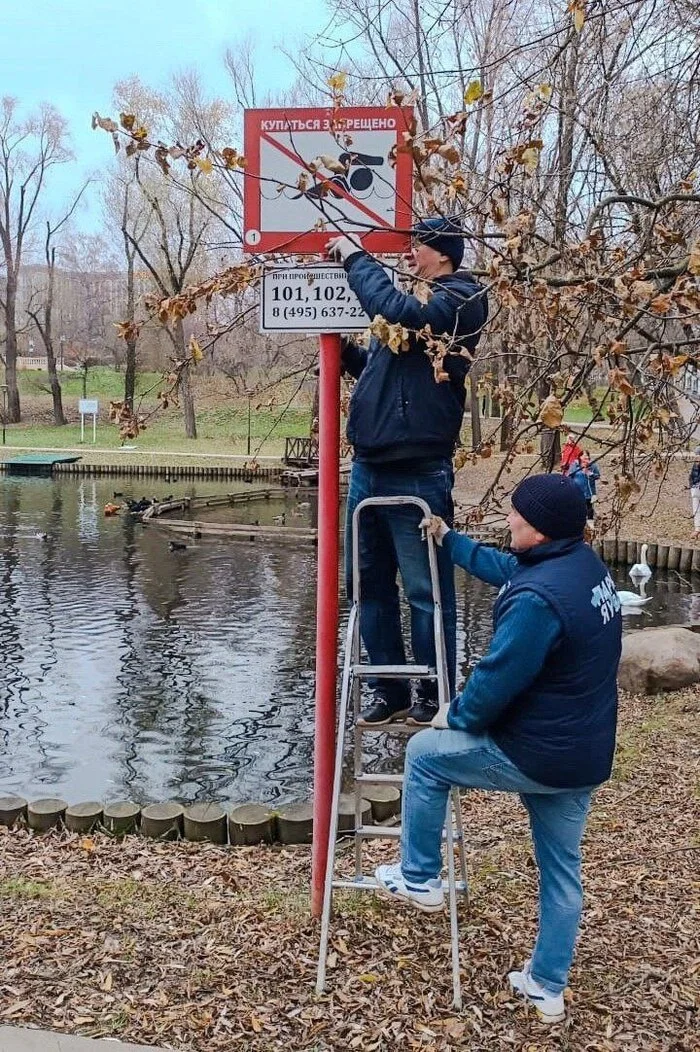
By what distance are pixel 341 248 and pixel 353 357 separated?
1.96 feet

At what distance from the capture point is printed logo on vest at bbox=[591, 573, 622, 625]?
304cm

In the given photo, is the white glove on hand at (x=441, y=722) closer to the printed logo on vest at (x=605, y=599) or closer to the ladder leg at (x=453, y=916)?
the ladder leg at (x=453, y=916)

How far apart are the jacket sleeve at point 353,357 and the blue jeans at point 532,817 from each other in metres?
1.62

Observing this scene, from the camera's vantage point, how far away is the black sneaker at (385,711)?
13.1ft

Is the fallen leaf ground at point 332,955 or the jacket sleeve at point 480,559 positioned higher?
the jacket sleeve at point 480,559

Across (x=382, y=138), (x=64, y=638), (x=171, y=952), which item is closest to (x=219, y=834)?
(x=171, y=952)

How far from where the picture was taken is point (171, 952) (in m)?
3.82

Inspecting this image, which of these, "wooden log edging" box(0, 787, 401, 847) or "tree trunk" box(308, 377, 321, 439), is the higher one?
"tree trunk" box(308, 377, 321, 439)

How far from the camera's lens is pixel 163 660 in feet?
38.1

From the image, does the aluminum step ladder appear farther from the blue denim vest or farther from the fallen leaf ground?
the blue denim vest

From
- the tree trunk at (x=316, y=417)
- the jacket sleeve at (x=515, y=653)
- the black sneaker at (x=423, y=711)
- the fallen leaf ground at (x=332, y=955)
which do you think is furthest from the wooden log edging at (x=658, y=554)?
the jacket sleeve at (x=515, y=653)

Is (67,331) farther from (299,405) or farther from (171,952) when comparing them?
(171,952)

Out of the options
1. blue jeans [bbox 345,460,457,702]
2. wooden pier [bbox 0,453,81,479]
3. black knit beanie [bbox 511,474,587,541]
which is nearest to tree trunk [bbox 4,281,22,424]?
wooden pier [bbox 0,453,81,479]

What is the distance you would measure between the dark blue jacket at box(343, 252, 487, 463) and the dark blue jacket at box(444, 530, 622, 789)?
2.53 ft
